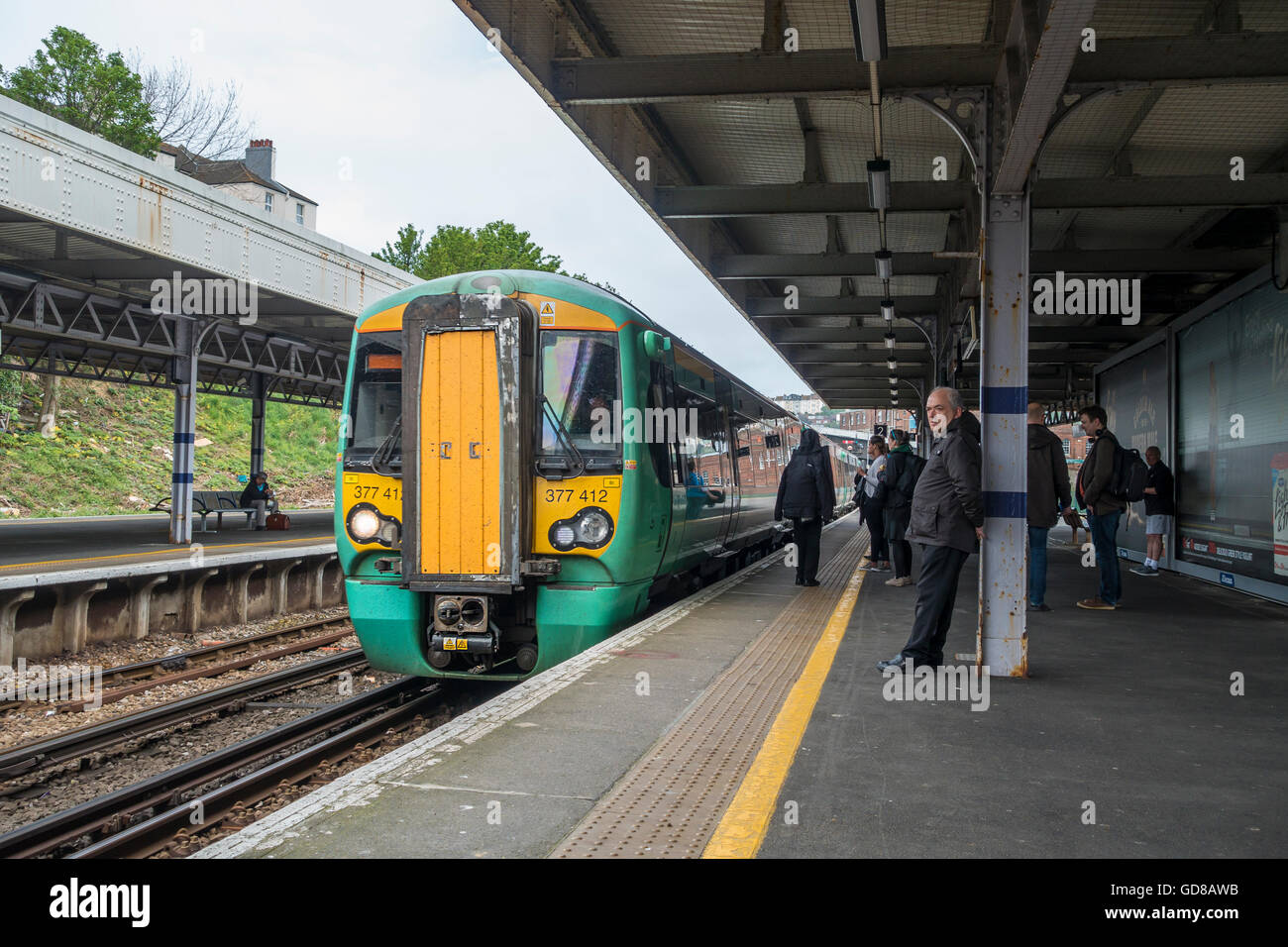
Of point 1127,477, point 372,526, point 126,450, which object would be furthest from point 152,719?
point 126,450

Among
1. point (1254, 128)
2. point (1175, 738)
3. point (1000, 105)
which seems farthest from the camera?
point (1254, 128)

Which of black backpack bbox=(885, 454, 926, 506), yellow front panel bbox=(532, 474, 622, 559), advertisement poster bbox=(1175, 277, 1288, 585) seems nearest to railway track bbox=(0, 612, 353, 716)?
yellow front panel bbox=(532, 474, 622, 559)

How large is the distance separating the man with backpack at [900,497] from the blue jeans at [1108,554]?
2244 mm

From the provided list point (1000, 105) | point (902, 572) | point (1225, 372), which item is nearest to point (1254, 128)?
point (1225, 372)

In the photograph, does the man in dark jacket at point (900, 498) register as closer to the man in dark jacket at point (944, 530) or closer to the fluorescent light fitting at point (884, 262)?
the fluorescent light fitting at point (884, 262)

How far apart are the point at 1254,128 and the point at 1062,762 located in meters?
8.30

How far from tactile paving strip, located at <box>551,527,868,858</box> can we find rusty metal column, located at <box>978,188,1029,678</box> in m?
1.33

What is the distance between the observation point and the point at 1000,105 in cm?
700

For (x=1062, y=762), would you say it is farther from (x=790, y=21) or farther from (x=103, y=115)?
(x=103, y=115)

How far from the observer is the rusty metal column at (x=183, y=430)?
16969 mm

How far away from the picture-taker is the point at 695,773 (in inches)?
165

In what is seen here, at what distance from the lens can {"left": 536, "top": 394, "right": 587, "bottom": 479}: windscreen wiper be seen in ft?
24.4

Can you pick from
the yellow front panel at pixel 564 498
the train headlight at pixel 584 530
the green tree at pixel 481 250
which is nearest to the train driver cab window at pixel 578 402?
the yellow front panel at pixel 564 498

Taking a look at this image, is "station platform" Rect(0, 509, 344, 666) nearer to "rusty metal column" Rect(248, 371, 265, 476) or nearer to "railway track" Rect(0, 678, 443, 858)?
"railway track" Rect(0, 678, 443, 858)
